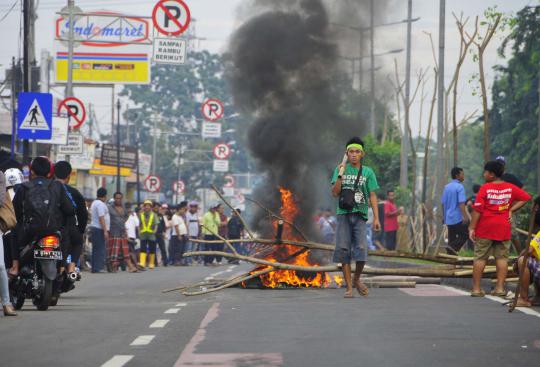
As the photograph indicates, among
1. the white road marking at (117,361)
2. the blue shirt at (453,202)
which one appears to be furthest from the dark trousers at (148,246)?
the white road marking at (117,361)

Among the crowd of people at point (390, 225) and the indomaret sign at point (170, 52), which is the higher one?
the indomaret sign at point (170, 52)

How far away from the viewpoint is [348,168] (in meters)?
15.3

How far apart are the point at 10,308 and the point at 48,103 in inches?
445

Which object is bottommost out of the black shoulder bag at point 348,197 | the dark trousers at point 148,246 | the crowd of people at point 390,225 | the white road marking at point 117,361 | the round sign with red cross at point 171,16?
the dark trousers at point 148,246

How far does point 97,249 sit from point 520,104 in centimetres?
3599

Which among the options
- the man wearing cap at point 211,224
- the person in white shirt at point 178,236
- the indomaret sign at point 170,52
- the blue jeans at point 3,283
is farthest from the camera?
the indomaret sign at point 170,52

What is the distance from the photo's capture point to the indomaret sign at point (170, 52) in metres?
43.3

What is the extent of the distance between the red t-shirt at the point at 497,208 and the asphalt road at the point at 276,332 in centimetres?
80

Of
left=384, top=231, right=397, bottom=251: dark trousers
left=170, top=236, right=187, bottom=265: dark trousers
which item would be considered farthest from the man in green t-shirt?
left=170, top=236, right=187, bottom=265: dark trousers

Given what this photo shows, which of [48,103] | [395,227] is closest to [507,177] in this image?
[48,103]

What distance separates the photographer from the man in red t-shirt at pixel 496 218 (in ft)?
48.9

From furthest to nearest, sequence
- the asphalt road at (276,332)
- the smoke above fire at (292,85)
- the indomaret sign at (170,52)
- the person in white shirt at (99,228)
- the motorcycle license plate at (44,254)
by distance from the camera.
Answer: the indomaret sign at (170,52)
the person in white shirt at (99,228)
the smoke above fire at (292,85)
the motorcycle license plate at (44,254)
the asphalt road at (276,332)

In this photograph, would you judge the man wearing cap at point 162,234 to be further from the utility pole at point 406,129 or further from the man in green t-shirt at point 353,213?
the man in green t-shirt at point 353,213

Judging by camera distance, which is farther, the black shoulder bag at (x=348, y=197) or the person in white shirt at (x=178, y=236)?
the person in white shirt at (x=178, y=236)
